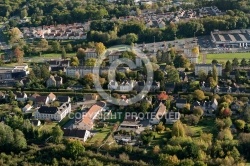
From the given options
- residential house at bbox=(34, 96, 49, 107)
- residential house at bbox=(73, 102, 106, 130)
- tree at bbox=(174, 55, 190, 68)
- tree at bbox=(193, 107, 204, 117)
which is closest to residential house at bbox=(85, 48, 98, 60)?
tree at bbox=(174, 55, 190, 68)

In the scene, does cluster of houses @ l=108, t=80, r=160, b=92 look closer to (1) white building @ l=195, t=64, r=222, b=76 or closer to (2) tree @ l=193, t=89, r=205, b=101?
(2) tree @ l=193, t=89, r=205, b=101

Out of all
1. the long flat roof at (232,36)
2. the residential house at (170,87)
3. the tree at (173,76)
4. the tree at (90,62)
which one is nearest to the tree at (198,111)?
the residential house at (170,87)

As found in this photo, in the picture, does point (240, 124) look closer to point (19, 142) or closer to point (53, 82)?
point (19, 142)

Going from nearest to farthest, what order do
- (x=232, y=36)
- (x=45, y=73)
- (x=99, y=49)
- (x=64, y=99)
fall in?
(x=64, y=99) < (x=45, y=73) < (x=99, y=49) < (x=232, y=36)

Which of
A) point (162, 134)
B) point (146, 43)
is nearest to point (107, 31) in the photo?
point (146, 43)

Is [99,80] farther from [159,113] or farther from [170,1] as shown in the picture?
[170,1]

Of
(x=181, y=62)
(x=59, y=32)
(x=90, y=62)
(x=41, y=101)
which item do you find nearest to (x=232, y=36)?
(x=181, y=62)
